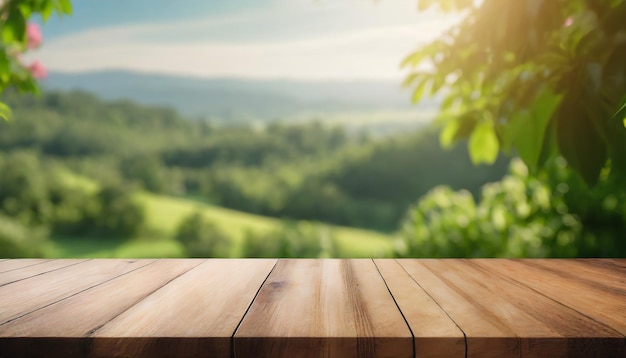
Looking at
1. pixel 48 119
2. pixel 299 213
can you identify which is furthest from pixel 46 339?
pixel 48 119

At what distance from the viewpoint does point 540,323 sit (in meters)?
0.76

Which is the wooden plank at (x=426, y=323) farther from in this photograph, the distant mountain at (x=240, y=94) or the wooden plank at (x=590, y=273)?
the distant mountain at (x=240, y=94)

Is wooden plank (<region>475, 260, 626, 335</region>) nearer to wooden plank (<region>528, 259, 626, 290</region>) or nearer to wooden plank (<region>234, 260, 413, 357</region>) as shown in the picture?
wooden plank (<region>528, 259, 626, 290</region>)

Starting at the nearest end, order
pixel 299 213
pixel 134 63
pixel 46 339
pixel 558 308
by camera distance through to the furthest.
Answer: pixel 46 339 → pixel 558 308 → pixel 299 213 → pixel 134 63

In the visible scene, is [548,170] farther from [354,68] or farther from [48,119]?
[48,119]

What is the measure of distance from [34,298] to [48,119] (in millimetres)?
8585

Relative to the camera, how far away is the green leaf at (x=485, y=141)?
143 centimetres

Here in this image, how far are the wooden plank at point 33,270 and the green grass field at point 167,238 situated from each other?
197 inches

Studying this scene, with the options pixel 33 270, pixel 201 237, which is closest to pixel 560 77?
pixel 33 270

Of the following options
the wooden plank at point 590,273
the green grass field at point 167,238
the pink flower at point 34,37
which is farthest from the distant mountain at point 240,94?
the wooden plank at point 590,273

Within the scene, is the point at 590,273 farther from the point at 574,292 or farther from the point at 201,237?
the point at 201,237

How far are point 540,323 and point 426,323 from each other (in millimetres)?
160

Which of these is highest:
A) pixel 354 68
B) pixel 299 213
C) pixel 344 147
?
pixel 354 68

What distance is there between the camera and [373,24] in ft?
32.2
